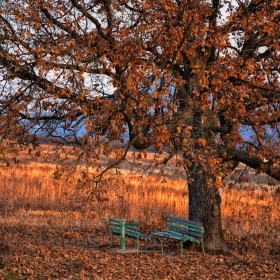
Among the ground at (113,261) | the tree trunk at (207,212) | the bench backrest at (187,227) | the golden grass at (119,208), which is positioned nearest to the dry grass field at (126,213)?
the golden grass at (119,208)

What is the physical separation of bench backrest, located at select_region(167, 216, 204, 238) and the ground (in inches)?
19.1

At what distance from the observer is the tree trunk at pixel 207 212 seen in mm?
12938

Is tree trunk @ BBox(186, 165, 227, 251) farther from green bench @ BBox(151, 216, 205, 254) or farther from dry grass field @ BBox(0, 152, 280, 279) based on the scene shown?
dry grass field @ BBox(0, 152, 280, 279)

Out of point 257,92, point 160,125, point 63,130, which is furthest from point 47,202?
point 160,125

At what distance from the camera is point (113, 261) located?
11.2 m

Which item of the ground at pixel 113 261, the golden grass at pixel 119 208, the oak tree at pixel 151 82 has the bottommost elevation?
the ground at pixel 113 261

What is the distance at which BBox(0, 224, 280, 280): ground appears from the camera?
10055mm

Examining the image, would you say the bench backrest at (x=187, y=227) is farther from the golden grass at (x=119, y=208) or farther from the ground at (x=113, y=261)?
the golden grass at (x=119, y=208)

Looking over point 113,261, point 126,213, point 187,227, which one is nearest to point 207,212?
point 187,227

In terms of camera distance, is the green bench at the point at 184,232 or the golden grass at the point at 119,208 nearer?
the green bench at the point at 184,232

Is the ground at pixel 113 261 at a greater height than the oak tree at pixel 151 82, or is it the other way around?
the oak tree at pixel 151 82

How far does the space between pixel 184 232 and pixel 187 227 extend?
0.14 m

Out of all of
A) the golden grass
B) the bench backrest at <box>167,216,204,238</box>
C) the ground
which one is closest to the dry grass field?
Result: the golden grass

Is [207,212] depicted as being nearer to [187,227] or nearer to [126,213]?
[187,227]
